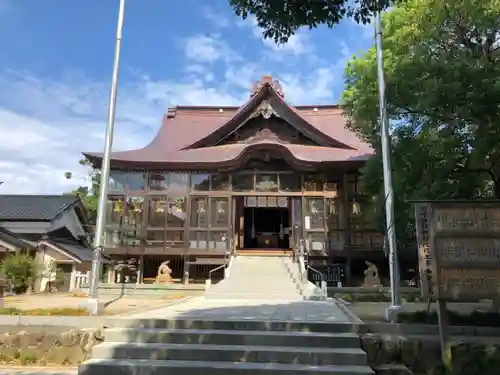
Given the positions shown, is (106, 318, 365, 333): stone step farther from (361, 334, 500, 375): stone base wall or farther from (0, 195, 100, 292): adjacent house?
(0, 195, 100, 292): adjacent house

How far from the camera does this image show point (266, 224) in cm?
2216

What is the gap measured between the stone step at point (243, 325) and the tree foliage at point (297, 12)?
417cm

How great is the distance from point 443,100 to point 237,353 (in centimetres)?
583

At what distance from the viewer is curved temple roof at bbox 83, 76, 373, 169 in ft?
56.2

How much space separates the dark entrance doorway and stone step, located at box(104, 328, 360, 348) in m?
13.0

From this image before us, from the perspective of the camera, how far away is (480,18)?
8336 mm

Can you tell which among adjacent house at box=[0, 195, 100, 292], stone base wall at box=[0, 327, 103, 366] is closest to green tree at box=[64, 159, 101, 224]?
adjacent house at box=[0, 195, 100, 292]

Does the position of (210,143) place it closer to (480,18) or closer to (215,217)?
(215,217)

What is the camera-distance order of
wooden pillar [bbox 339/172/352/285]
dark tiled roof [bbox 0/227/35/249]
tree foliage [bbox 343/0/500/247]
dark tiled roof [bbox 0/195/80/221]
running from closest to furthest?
tree foliage [bbox 343/0/500/247], dark tiled roof [bbox 0/227/35/249], wooden pillar [bbox 339/172/352/285], dark tiled roof [bbox 0/195/80/221]

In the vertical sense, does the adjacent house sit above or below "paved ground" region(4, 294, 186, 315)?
above

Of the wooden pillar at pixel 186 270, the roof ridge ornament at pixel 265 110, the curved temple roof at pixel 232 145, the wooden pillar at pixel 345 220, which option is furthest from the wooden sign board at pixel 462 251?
the roof ridge ornament at pixel 265 110

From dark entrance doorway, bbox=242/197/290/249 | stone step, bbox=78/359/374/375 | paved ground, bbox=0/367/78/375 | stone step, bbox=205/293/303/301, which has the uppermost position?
dark entrance doorway, bbox=242/197/290/249

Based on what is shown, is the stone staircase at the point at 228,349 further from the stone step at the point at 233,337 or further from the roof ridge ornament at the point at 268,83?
the roof ridge ornament at the point at 268,83

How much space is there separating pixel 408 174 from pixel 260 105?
10.7 metres
